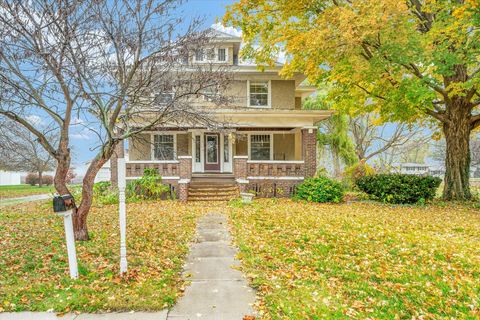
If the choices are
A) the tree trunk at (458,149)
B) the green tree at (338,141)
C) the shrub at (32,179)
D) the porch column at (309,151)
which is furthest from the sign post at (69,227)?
the shrub at (32,179)

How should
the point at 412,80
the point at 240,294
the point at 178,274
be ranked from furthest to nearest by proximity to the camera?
the point at 412,80 < the point at 178,274 < the point at 240,294

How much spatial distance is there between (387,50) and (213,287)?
10.6 meters

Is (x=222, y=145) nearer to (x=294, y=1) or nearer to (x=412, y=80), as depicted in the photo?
(x=294, y=1)

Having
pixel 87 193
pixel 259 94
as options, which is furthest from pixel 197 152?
pixel 87 193

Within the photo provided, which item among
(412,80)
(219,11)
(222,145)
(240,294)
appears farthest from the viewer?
(222,145)

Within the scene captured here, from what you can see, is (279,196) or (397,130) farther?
(397,130)

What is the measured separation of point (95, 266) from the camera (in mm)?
5082

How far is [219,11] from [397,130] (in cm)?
1949

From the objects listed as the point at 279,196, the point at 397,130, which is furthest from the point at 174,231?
the point at 397,130

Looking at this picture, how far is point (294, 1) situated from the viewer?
13102mm

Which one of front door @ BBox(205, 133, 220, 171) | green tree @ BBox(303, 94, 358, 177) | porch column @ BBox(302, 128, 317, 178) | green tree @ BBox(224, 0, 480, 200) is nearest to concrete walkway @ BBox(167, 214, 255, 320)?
porch column @ BBox(302, 128, 317, 178)

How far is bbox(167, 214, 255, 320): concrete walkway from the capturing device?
12.1 feet

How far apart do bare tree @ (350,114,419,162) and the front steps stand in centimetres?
1554

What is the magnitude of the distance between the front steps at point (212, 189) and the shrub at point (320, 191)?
3052 mm
